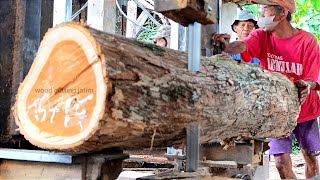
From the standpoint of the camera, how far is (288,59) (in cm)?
440

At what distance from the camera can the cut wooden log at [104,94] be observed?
5.96 feet

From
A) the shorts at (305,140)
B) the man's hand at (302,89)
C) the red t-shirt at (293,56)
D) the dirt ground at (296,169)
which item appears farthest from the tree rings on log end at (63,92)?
the dirt ground at (296,169)

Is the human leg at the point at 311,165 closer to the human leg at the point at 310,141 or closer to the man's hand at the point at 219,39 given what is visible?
the human leg at the point at 310,141

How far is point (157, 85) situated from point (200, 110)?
0.43 metres

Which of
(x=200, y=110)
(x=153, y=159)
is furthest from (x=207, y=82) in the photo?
(x=153, y=159)

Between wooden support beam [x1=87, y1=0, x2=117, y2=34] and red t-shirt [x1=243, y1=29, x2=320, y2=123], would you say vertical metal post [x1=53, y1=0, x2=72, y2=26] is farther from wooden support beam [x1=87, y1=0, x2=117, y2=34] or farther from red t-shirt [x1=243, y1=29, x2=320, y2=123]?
red t-shirt [x1=243, y1=29, x2=320, y2=123]

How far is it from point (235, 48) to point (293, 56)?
70 centimetres

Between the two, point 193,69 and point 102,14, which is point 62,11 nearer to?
point 102,14

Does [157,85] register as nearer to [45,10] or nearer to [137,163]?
[45,10]

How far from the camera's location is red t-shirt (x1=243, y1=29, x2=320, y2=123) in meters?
4.33

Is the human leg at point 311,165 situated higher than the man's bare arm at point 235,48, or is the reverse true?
the man's bare arm at point 235,48

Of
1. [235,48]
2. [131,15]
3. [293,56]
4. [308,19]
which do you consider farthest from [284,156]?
[131,15]

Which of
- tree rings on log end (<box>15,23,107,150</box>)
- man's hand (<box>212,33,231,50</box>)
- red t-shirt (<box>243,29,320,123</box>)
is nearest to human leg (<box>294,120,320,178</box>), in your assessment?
red t-shirt (<box>243,29,320,123</box>)

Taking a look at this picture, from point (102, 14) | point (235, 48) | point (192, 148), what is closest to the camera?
point (192, 148)
